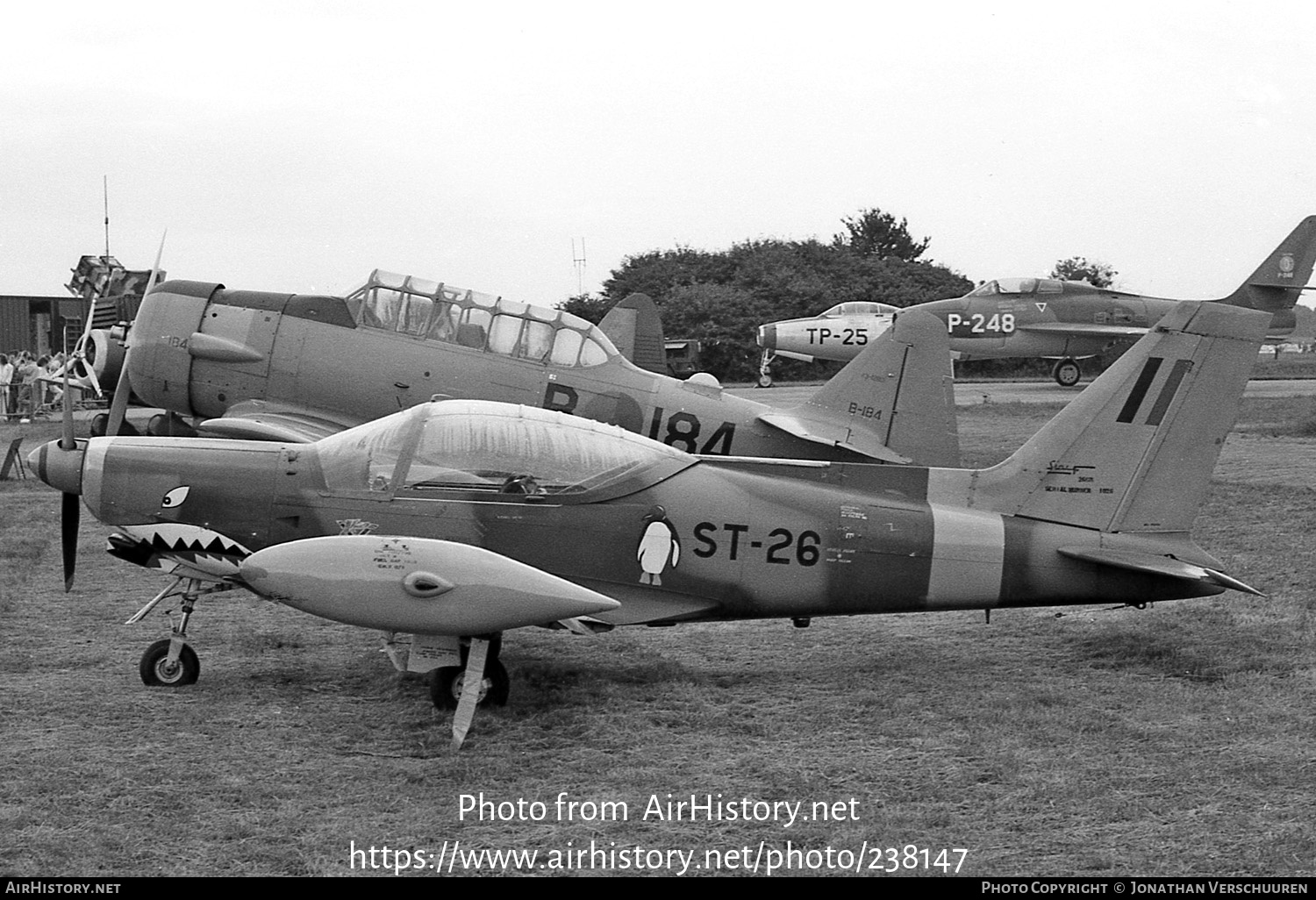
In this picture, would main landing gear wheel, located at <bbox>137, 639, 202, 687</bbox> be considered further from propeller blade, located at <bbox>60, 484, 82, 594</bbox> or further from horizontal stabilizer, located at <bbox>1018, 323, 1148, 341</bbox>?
horizontal stabilizer, located at <bbox>1018, 323, 1148, 341</bbox>

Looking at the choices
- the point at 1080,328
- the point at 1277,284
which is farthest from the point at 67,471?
the point at 1080,328

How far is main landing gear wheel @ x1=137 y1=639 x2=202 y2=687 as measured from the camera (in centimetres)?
746

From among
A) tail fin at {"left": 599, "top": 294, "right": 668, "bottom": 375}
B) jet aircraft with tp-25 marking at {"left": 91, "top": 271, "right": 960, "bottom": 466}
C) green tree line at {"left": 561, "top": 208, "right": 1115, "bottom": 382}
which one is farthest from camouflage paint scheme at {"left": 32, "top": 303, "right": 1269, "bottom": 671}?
green tree line at {"left": 561, "top": 208, "right": 1115, "bottom": 382}

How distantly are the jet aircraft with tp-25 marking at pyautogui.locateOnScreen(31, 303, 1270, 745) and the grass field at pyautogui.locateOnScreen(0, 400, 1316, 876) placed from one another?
1.72 feet

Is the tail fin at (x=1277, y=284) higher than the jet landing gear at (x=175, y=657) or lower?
higher

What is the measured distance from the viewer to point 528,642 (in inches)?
346

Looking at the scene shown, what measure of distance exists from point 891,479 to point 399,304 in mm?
7265

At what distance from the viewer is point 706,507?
24.4 ft

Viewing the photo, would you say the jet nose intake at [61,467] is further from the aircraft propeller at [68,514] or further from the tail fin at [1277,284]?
the tail fin at [1277,284]

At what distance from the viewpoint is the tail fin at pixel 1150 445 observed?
7.68m

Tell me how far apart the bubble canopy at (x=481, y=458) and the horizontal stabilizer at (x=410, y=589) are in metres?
0.91

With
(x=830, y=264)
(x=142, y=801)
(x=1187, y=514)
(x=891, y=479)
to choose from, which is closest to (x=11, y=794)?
(x=142, y=801)

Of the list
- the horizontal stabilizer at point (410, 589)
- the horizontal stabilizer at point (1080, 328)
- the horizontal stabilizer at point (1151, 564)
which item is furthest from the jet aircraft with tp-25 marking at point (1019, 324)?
the horizontal stabilizer at point (410, 589)

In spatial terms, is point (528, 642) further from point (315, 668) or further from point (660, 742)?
point (660, 742)
